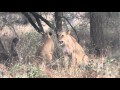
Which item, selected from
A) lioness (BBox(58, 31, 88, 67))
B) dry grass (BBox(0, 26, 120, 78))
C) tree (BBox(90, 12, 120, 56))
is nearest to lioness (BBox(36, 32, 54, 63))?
dry grass (BBox(0, 26, 120, 78))

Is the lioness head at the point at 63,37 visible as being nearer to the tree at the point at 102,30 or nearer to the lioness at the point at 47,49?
the lioness at the point at 47,49

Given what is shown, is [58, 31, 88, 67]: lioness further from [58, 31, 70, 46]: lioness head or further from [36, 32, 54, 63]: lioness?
[36, 32, 54, 63]: lioness

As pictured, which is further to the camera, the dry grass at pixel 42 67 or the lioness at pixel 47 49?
the lioness at pixel 47 49

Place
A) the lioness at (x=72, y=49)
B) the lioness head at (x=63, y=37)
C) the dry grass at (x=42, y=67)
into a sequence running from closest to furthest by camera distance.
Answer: the dry grass at (x=42, y=67), the lioness at (x=72, y=49), the lioness head at (x=63, y=37)

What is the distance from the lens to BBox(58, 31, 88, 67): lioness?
16.0 metres

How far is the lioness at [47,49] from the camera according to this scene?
16062mm

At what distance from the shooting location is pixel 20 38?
52.9 feet

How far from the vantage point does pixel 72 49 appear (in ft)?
52.8

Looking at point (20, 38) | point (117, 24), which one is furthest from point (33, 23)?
point (117, 24)

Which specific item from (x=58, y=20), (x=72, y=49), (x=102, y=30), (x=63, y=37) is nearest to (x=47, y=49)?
(x=63, y=37)

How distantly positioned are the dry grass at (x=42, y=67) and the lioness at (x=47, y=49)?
102mm

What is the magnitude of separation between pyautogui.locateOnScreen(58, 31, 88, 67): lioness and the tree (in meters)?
0.27

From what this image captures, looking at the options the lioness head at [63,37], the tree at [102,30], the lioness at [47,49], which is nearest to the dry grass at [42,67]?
the lioness at [47,49]
